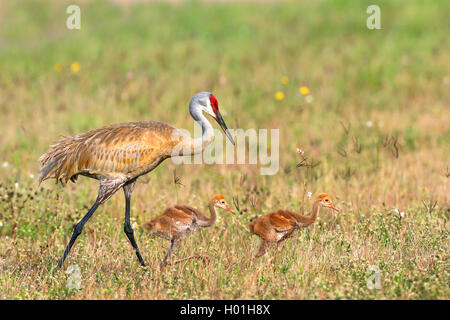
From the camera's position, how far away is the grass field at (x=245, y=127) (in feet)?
21.1

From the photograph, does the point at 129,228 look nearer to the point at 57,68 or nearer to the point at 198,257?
the point at 198,257

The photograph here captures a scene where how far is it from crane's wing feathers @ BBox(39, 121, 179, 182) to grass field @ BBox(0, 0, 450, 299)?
0.85 metres

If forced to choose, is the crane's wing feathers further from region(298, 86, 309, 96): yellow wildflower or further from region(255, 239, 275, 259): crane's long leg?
region(298, 86, 309, 96): yellow wildflower

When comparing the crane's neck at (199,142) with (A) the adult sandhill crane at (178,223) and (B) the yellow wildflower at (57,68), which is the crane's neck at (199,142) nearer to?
(A) the adult sandhill crane at (178,223)

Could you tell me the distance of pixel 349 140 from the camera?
11508 mm

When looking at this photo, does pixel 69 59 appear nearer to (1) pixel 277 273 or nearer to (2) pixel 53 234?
(2) pixel 53 234

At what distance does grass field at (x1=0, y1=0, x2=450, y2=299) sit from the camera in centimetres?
642

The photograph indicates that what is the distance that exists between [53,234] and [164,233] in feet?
4.54

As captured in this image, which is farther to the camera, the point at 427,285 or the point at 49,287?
the point at 49,287

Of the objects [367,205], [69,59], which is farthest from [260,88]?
[367,205]

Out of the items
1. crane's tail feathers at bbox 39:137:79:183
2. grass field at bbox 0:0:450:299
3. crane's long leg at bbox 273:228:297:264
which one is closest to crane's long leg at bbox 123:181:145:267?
grass field at bbox 0:0:450:299

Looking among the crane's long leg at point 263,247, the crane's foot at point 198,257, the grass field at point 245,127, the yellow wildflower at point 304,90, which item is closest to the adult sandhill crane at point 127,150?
the crane's foot at point 198,257

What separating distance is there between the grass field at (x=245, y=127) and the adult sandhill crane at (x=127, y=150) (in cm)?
77
